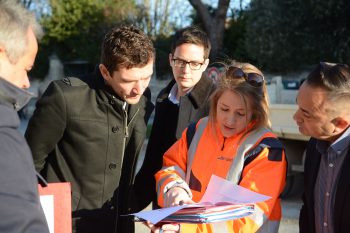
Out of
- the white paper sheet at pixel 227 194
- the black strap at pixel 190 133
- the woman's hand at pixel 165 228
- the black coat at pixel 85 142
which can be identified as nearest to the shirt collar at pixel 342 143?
the white paper sheet at pixel 227 194

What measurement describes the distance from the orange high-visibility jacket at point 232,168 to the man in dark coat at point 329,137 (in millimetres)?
209

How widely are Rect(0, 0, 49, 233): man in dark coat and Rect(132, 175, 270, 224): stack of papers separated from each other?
0.62 meters

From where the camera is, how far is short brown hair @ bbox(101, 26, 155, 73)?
2.26 meters

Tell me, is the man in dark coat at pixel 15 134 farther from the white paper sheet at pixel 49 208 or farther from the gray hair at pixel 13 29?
the white paper sheet at pixel 49 208

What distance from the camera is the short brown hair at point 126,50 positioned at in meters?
2.26

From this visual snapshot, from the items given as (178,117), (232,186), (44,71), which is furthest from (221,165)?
(44,71)

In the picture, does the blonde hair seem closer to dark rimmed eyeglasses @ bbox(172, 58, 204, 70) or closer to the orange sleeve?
the orange sleeve

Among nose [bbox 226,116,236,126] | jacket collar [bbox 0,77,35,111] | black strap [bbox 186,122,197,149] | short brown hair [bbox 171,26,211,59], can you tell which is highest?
short brown hair [bbox 171,26,211,59]

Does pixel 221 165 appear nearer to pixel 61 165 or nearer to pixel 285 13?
pixel 61 165

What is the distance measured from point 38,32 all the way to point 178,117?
134 centimetres

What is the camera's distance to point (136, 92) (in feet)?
7.73

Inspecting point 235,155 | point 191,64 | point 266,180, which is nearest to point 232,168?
point 235,155

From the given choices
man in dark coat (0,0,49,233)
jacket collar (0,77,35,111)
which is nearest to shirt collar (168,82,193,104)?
man in dark coat (0,0,49,233)

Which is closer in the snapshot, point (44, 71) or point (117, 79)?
point (117, 79)
